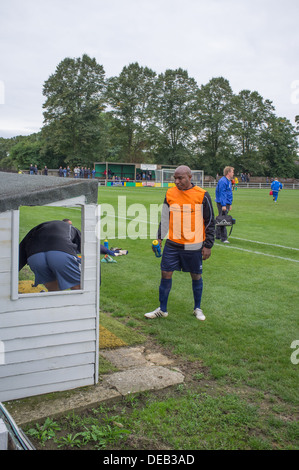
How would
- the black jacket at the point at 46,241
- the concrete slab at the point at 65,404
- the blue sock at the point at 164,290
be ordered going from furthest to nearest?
the blue sock at the point at 164,290, the black jacket at the point at 46,241, the concrete slab at the point at 65,404

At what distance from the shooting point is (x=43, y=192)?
12.3 feet

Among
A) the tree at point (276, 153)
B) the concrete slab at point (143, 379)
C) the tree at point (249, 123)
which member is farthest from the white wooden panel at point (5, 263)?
the tree at point (276, 153)

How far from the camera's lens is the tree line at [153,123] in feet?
233

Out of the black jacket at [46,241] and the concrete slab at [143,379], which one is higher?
the black jacket at [46,241]

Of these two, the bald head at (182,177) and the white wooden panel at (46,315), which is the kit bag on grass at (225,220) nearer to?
the bald head at (182,177)

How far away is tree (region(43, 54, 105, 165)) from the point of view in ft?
230

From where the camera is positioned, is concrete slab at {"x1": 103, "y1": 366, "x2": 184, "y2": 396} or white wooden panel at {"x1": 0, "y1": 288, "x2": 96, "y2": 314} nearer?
white wooden panel at {"x1": 0, "y1": 288, "x2": 96, "y2": 314}

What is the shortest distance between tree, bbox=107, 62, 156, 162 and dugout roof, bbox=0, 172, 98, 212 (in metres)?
73.2

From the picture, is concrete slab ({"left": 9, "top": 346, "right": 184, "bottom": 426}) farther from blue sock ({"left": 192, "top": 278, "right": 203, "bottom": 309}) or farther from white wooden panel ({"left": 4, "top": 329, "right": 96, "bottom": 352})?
blue sock ({"left": 192, "top": 278, "right": 203, "bottom": 309})

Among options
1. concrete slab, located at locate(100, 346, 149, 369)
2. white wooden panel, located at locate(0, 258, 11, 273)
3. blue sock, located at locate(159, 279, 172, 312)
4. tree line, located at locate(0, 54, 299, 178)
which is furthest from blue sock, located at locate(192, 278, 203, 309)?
tree line, located at locate(0, 54, 299, 178)

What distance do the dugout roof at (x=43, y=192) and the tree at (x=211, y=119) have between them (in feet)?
236

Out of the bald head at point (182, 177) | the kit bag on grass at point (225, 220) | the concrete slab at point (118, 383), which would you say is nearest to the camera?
the concrete slab at point (118, 383)

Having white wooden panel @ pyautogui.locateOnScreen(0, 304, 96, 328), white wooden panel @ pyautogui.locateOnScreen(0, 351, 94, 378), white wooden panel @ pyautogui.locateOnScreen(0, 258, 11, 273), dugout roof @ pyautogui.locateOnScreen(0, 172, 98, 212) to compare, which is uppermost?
dugout roof @ pyautogui.locateOnScreen(0, 172, 98, 212)
